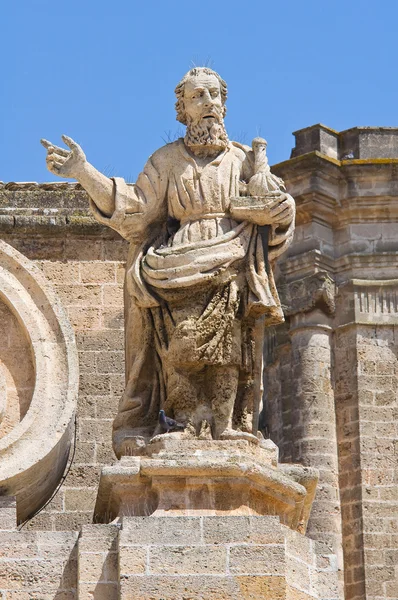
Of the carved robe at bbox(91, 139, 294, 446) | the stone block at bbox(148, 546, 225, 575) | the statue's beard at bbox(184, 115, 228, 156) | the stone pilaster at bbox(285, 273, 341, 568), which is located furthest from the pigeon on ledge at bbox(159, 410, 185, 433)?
the stone pilaster at bbox(285, 273, 341, 568)

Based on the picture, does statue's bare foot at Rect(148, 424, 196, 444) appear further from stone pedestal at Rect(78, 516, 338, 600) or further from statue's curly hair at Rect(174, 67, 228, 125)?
statue's curly hair at Rect(174, 67, 228, 125)

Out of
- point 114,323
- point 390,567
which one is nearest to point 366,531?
point 390,567

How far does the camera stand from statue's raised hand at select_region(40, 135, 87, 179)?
1723 centimetres

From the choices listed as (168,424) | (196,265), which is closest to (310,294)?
(196,265)

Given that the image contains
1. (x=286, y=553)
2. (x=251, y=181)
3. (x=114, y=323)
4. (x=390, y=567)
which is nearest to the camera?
(x=286, y=553)

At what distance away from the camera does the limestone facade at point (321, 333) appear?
755 inches

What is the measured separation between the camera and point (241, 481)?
16.4 metres

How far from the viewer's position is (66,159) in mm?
17266

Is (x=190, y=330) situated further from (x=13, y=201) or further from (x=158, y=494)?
(x=13, y=201)

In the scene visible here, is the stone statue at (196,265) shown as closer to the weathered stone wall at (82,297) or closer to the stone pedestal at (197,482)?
the stone pedestal at (197,482)

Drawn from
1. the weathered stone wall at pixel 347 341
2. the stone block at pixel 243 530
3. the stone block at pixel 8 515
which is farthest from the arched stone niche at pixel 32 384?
the weathered stone wall at pixel 347 341

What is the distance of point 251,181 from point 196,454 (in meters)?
1.98

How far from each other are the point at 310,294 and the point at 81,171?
27.5 feet

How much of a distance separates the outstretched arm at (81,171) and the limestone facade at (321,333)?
2087 mm
